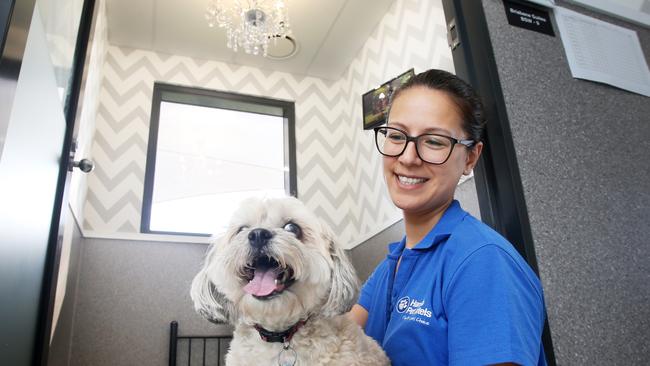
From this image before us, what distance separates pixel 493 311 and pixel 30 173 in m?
1.12

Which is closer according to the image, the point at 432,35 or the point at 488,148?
the point at 488,148

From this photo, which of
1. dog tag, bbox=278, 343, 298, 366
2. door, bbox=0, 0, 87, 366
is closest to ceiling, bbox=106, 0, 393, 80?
door, bbox=0, 0, 87, 366

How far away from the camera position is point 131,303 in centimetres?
323

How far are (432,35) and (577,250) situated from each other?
7.10 feet

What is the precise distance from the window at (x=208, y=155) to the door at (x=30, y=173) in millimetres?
2171

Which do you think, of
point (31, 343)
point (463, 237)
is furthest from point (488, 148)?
point (31, 343)

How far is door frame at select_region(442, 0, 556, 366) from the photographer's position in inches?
54.1

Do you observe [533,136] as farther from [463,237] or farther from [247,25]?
[247,25]

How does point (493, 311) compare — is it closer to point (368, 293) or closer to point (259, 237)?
point (259, 237)

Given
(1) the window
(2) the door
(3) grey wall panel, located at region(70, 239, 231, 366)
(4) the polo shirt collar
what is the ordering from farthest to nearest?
(1) the window
(3) grey wall panel, located at region(70, 239, 231, 366)
(4) the polo shirt collar
(2) the door

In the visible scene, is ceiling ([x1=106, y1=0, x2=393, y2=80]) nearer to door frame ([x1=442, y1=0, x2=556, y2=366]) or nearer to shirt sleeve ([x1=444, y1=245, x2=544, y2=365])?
door frame ([x1=442, y1=0, x2=556, y2=366])

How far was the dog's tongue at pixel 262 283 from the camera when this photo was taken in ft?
4.02

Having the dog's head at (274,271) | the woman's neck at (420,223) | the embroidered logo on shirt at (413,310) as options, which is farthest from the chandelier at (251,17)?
the embroidered logo on shirt at (413,310)

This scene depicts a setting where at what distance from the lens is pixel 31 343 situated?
1353 millimetres
